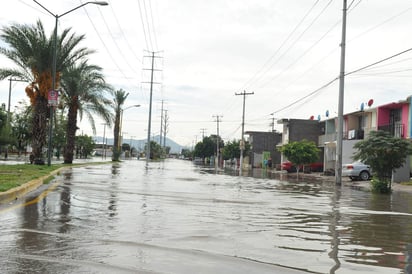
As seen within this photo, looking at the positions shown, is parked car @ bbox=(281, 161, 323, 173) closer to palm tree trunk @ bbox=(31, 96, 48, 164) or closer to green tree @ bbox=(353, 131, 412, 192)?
palm tree trunk @ bbox=(31, 96, 48, 164)

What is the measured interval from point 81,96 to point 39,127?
9.36 meters

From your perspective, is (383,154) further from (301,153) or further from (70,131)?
(70,131)

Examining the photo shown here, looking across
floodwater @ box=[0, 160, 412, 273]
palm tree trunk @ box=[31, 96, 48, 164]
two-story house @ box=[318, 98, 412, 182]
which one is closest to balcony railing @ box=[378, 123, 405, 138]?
two-story house @ box=[318, 98, 412, 182]

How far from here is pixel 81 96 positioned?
4219 cm

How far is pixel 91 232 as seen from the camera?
851 cm

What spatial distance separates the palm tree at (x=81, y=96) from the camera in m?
40.5

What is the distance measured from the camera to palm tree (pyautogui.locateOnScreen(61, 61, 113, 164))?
4050cm

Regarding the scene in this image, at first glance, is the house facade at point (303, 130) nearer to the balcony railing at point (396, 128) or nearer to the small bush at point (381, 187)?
the balcony railing at point (396, 128)

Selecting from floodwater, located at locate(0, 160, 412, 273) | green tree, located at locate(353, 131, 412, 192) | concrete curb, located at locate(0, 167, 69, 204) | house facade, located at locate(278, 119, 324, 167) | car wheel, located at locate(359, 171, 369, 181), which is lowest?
floodwater, located at locate(0, 160, 412, 273)

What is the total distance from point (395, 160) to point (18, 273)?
69.0ft

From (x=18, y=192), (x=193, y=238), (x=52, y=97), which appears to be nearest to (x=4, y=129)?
(x=52, y=97)

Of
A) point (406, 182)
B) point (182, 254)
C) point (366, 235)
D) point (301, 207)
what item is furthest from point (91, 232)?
point (406, 182)

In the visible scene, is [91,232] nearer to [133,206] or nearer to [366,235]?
[133,206]

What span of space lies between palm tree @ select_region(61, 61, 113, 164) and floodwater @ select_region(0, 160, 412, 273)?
27.9 meters
